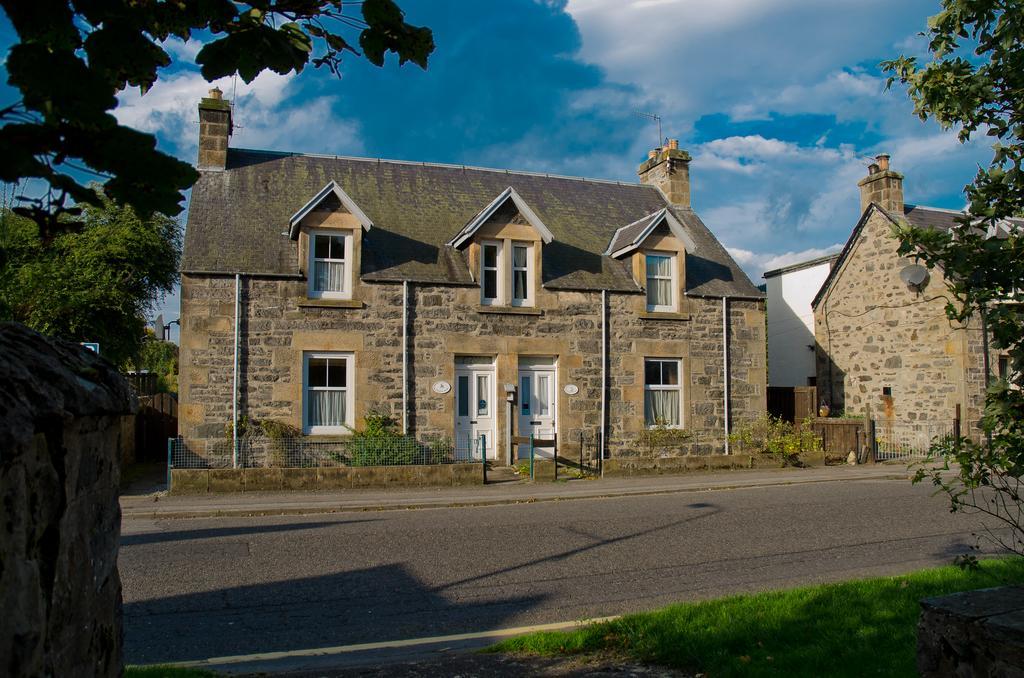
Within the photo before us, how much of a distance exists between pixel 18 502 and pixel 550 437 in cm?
1784

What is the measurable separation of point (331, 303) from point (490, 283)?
4022mm

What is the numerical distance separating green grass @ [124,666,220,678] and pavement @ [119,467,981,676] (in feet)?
1.09

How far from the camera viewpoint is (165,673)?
5219mm

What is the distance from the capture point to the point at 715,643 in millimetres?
5688

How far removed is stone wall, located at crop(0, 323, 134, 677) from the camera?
7.61 ft

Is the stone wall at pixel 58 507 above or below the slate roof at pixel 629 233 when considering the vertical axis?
below

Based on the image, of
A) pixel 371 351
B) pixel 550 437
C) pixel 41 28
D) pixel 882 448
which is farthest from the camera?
pixel 882 448

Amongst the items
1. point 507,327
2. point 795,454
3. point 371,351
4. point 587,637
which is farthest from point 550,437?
point 587,637

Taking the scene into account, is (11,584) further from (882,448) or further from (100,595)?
(882,448)

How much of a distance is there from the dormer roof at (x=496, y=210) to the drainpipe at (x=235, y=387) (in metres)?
5.35

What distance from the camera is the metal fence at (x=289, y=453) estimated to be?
1738 centimetres

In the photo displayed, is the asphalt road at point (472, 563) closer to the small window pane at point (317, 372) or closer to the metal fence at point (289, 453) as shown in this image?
the metal fence at point (289, 453)

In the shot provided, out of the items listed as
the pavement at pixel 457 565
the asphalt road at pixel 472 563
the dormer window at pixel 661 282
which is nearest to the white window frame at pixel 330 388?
the pavement at pixel 457 565

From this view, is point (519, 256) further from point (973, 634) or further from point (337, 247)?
point (973, 634)
